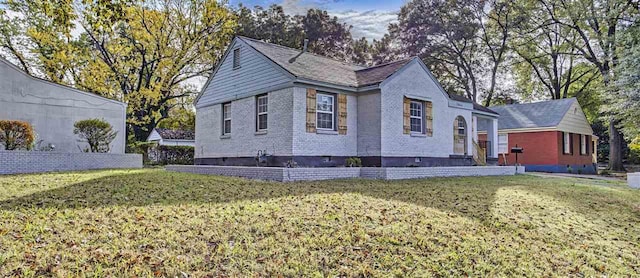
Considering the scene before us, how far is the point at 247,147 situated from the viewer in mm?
14734

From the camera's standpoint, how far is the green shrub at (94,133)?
15055 mm

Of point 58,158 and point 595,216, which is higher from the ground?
point 58,158

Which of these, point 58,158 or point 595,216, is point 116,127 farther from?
point 595,216

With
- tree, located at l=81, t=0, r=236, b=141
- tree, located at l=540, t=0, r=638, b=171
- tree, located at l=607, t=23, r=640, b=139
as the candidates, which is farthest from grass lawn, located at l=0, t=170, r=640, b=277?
tree, located at l=540, t=0, r=638, b=171

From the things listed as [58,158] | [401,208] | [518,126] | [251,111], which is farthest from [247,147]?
[518,126]

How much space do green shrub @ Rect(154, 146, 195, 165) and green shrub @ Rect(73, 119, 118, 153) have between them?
482 cm

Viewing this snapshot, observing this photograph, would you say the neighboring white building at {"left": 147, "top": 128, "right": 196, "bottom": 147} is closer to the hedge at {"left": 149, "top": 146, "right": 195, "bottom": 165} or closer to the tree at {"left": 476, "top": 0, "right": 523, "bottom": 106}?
the hedge at {"left": 149, "top": 146, "right": 195, "bottom": 165}

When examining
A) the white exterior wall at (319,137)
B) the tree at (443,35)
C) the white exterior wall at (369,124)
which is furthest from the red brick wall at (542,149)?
the white exterior wall at (319,137)

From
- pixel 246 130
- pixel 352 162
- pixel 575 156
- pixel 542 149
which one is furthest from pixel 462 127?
pixel 575 156

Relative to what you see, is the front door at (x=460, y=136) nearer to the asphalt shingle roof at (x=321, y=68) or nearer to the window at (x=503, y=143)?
the asphalt shingle roof at (x=321, y=68)

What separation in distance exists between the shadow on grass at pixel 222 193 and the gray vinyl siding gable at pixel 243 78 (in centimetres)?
469

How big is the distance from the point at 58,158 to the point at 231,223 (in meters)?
10.2

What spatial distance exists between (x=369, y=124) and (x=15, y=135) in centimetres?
1150

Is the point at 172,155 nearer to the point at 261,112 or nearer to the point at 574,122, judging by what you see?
the point at 261,112
